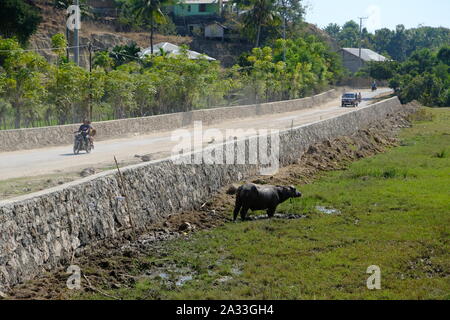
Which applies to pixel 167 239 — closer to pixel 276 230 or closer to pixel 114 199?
pixel 114 199

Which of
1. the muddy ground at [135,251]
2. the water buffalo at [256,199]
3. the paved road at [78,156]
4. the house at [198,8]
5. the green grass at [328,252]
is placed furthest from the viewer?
the house at [198,8]

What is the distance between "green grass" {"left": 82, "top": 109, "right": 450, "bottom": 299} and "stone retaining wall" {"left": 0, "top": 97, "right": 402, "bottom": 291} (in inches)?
44.3

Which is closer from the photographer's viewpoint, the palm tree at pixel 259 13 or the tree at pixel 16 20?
the tree at pixel 16 20

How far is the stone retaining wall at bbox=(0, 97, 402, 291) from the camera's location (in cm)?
898

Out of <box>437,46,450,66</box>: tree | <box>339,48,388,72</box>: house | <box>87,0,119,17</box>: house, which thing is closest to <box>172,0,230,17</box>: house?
<box>87,0,119,17</box>: house

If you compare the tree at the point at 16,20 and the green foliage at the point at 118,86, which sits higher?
the tree at the point at 16,20

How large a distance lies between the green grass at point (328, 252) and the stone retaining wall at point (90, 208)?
113 centimetres

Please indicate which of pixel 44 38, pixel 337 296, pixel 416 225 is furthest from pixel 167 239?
pixel 44 38

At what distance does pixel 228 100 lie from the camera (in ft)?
172

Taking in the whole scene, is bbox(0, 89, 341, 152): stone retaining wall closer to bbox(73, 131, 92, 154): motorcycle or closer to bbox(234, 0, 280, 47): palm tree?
bbox(73, 131, 92, 154): motorcycle

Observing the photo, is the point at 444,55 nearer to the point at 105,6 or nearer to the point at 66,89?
the point at 105,6

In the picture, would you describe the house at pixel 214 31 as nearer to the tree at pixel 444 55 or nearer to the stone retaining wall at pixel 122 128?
the tree at pixel 444 55

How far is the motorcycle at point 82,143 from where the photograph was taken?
22.4 metres

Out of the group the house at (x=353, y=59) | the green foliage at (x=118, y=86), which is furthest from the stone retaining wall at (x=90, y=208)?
the house at (x=353, y=59)
